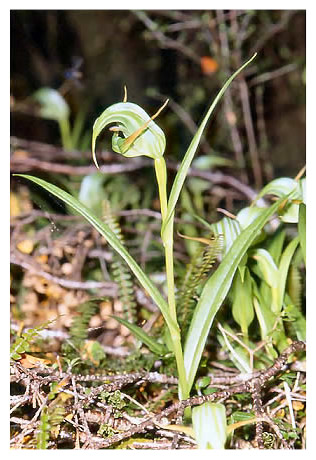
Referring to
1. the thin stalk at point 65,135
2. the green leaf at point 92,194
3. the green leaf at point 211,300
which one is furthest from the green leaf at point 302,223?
the thin stalk at point 65,135

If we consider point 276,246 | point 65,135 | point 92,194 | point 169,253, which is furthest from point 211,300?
point 65,135

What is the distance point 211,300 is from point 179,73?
1.59m

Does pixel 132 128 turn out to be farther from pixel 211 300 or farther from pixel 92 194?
pixel 92 194

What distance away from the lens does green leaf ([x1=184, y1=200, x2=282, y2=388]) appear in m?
0.57

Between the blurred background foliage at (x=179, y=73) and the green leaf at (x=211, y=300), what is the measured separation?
112 cm

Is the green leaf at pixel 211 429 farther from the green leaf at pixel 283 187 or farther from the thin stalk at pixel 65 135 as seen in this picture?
the thin stalk at pixel 65 135

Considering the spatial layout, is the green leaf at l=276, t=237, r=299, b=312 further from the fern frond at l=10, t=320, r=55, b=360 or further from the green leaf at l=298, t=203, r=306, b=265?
the fern frond at l=10, t=320, r=55, b=360

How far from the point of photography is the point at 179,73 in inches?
79.5

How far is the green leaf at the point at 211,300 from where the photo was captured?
57 centimetres

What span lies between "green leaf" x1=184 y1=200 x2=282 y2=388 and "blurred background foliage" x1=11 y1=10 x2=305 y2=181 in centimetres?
112

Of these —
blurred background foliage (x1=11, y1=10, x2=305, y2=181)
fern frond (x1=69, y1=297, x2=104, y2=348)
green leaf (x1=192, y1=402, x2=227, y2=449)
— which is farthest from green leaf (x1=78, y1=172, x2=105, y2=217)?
green leaf (x1=192, y1=402, x2=227, y2=449)

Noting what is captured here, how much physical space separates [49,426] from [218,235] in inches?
11.5
